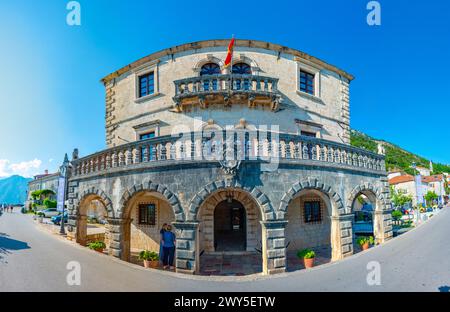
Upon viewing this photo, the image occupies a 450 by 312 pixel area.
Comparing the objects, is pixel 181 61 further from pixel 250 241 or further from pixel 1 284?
pixel 1 284

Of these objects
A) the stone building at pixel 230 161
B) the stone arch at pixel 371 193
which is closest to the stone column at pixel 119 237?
the stone building at pixel 230 161

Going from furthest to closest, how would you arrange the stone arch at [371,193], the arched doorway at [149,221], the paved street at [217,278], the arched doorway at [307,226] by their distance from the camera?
1. the arched doorway at [149,221]
2. the arched doorway at [307,226]
3. the stone arch at [371,193]
4. the paved street at [217,278]

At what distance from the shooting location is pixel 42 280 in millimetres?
7098

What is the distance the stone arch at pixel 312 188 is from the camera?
9.05 m

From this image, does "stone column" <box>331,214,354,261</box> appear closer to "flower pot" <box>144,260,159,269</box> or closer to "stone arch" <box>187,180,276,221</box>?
"stone arch" <box>187,180,276,221</box>

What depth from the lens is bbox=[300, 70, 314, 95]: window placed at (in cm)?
1584

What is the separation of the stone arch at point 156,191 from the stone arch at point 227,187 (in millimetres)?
468

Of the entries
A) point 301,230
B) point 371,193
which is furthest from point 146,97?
point 371,193

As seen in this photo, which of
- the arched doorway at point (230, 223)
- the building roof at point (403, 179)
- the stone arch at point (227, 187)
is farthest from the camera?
the building roof at point (403, 179)

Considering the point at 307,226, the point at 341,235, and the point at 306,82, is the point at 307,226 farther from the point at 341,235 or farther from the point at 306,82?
the point at 306,82

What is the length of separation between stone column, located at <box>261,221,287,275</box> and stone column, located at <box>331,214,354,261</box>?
298 cm

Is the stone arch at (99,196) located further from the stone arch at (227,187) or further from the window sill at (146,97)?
the window sill at (146,97)

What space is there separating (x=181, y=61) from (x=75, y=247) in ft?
39.8

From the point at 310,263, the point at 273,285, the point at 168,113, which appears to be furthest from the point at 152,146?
the point at 310,263
